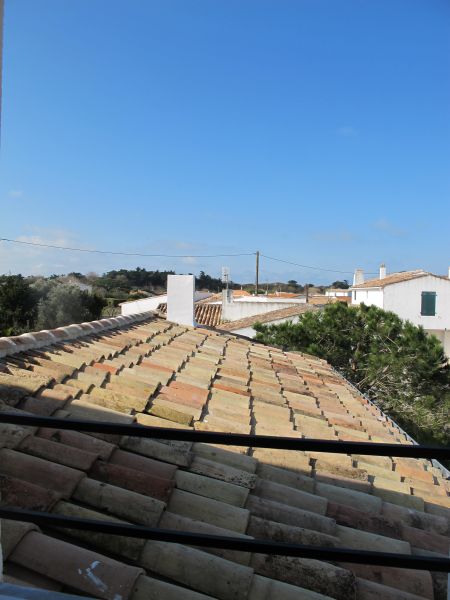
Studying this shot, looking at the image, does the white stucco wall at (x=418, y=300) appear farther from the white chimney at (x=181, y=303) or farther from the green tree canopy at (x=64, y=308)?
the white chimney at (x=181, y=303)

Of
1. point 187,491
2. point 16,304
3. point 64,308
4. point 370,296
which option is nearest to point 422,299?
point 370,296

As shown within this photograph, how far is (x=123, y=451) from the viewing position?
2791 millimetres

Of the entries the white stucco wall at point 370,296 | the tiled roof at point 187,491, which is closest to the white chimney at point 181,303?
the tiled roof at point 187,491

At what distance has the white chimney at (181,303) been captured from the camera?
956 centimetres

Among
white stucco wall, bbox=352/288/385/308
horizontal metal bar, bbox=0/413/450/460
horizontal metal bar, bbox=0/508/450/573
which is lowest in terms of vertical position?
horizontal metal bar, bbox=0/508/450/573

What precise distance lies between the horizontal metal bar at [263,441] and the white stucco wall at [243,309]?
995 inches

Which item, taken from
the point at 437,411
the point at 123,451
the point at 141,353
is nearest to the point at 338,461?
the point at 123,451

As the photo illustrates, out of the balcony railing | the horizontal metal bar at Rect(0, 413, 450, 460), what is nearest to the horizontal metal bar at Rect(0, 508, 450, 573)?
the balcony railing

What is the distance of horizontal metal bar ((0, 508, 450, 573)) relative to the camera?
1.33 m

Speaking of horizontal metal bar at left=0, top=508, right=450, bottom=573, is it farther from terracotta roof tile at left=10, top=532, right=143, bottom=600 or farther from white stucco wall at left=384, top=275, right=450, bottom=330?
white stucco wall at left=384, top=275, right=450, bottom=330

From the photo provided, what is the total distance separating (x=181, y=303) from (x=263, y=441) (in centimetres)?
832

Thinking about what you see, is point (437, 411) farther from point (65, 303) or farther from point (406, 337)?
point (65, 303)

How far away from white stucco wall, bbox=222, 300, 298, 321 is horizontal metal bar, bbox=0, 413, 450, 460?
25.3m

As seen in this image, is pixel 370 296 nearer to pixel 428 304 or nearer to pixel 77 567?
pixel 428 304
